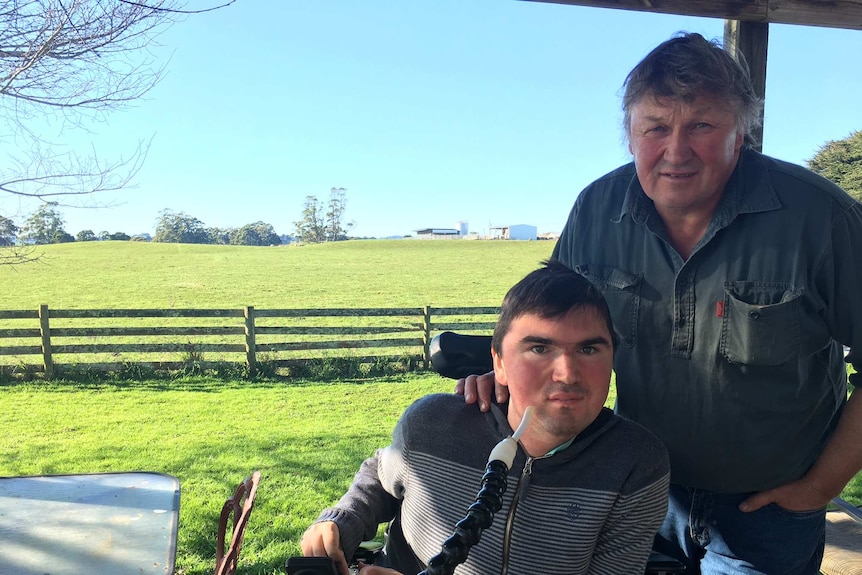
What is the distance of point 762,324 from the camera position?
135 cm

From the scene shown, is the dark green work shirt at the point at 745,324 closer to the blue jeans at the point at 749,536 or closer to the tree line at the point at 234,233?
the blue jeans at the point at 749,536

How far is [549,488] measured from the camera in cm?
127

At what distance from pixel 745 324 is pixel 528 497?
0.62 meters

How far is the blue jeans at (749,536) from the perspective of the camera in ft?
4.98

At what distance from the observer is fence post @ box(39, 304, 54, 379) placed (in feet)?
30.8

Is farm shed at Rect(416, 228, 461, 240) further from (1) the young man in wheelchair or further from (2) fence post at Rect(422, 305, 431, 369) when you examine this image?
(1) the young man in wheelchair

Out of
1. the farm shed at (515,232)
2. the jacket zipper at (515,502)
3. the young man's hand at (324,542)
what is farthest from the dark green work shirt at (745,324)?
the farm shed at (515,232)

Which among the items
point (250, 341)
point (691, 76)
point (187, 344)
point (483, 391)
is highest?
point (691, 76)

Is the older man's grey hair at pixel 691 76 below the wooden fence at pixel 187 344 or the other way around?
the other way around

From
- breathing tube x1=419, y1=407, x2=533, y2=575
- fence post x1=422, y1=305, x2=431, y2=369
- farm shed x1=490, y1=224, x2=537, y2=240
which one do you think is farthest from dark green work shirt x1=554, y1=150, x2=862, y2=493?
A: farm shed x1=490, y1=224, x2=537, y2=240

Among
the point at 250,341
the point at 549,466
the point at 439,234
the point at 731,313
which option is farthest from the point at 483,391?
the point at 439,234

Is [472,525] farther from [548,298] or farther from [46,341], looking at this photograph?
[46,341]

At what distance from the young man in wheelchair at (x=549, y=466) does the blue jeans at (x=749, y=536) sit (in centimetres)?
34

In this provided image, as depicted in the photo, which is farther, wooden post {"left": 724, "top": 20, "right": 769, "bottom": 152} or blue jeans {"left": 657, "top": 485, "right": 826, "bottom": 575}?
wooden post {"left": 724, "top": 20, "right": 769, "bottom": 152}
